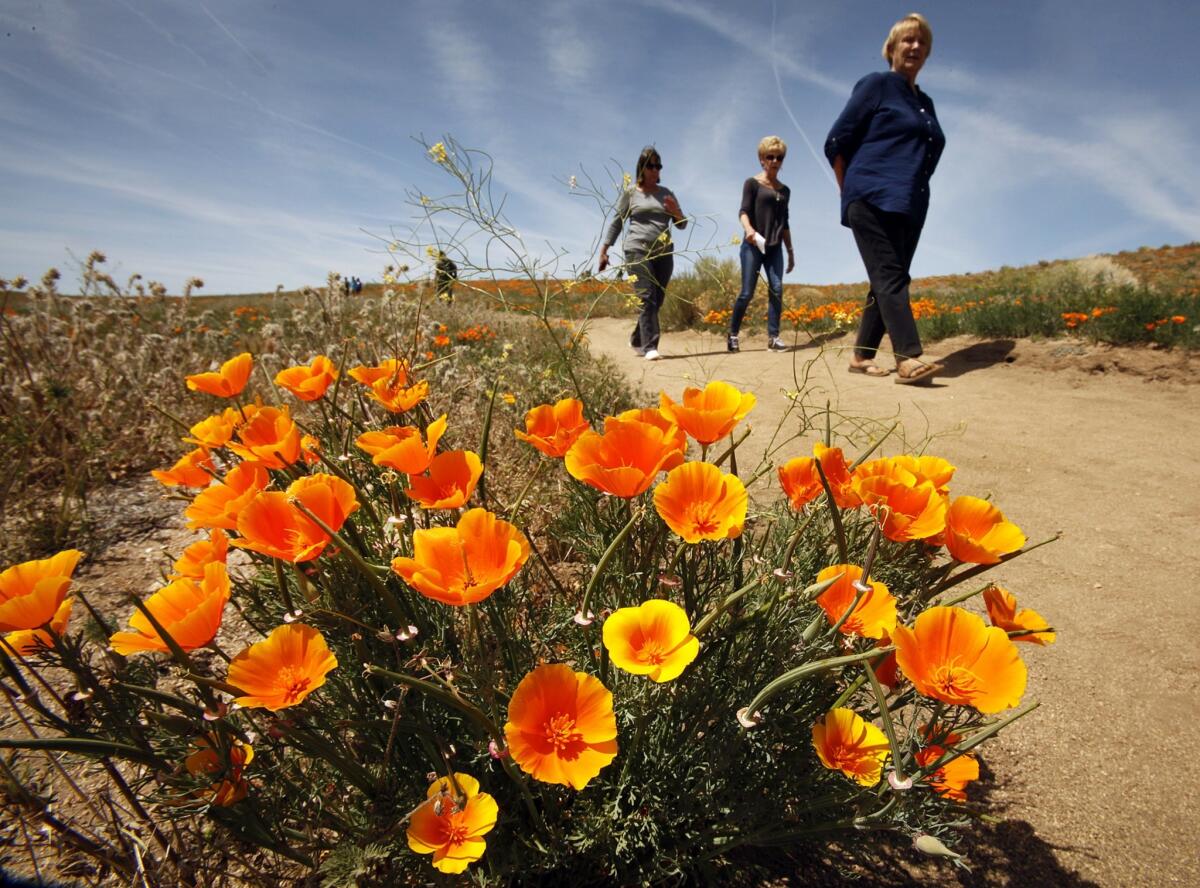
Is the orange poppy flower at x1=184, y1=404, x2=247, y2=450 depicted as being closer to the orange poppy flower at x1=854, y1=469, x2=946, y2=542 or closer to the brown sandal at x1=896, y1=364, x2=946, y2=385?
the orange poppy flower at x1=854, y1=469, x2=946, y2=542

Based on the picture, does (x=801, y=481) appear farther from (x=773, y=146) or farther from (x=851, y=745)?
(x=773, y=146)

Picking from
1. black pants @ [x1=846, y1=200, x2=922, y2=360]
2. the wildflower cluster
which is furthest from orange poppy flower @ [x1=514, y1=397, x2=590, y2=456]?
black pants @ [x1=846, y1=200, x2=922, y2=360]

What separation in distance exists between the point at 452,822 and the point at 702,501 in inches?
24.2

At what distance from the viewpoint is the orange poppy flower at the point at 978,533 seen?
966mm

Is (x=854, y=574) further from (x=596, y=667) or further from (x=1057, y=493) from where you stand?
(x=1057, y=493)

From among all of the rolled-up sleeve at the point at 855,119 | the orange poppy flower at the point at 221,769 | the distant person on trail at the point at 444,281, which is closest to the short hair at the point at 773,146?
the rolled-up sleeve at the point at 855,119

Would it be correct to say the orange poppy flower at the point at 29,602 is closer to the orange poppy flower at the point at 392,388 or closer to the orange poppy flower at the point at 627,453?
the orange poppy flower at the point at 392,388

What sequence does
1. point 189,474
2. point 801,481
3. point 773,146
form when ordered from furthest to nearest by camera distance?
point 773,146 < point 189,474 < point 801,481

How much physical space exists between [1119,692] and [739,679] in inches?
55.6

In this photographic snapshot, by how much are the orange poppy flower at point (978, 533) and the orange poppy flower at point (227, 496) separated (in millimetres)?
1209

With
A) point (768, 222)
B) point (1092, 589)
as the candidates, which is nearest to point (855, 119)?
point (768, 222)

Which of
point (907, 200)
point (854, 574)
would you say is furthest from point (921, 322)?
point (854, 574)

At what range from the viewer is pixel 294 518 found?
0.90 meters

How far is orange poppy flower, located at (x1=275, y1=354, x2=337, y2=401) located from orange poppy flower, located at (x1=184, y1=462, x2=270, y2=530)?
254mm
